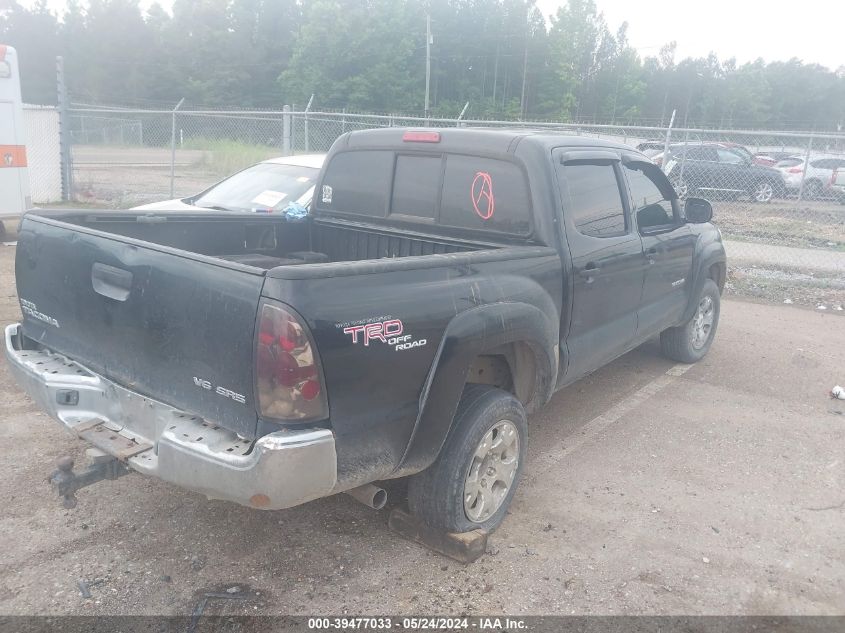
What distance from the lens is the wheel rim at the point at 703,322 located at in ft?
21.0

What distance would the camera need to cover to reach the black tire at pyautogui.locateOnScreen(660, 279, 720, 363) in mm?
6297

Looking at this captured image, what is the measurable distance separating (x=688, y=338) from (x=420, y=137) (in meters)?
3.39

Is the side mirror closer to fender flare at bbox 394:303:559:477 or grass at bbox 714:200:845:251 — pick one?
fender flare at bbox 394:303:559:477

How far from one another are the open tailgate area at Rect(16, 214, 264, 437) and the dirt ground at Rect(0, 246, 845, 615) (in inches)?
33.6

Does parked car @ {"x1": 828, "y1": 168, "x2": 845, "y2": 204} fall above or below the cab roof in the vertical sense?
below

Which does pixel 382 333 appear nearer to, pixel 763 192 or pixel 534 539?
pixel 534 539

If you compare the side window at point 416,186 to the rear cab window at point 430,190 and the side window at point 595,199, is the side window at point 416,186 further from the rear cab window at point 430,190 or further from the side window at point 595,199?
the side window at point 595,199

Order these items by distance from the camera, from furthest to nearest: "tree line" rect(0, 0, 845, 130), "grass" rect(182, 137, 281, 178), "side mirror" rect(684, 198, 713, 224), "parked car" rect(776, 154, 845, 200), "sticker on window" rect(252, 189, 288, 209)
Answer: "tree line" rect(0, 0, 845, 130), "grass" rect(182, 137, 281, 178), "parked car" rect(776, 154, 845, 200), "sticker on window" rect(252, 189, 288, 209), "side mirror" rect(684, 198, 713, 224)

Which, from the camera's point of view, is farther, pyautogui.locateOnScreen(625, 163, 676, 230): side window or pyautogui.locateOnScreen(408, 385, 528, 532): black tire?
pyautogui.locateOnScreen(625, 163, 676, 230): side window

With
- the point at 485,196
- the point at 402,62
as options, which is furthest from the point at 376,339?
the point at 402,62

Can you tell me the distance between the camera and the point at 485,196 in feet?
13.3

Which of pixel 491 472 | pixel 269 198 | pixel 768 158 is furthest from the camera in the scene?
pixel 768 158

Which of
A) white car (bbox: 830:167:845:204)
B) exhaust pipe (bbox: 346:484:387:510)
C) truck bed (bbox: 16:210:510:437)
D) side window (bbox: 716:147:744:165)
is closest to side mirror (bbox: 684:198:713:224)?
truck bed (bbox: 16:210:510:437)

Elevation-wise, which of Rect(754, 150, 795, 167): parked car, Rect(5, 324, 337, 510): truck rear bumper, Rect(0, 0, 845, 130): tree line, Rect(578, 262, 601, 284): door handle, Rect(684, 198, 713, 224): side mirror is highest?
Rect(0, 0, 845, 130): tree line
